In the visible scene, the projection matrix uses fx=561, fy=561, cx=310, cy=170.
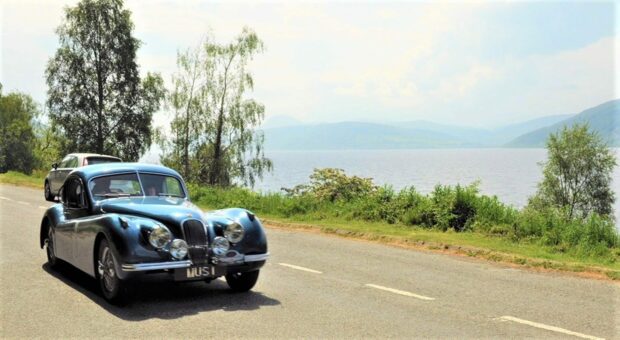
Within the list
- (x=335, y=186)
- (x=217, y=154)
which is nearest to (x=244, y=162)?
(x=217, y=154)

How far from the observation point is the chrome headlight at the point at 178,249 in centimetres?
717

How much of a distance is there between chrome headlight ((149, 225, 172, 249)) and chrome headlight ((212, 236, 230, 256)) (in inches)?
25.4

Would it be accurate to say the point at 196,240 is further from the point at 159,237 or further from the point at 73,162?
the point at 73,162

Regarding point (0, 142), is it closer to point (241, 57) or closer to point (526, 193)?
point (241, 57)

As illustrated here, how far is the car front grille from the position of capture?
735 cm

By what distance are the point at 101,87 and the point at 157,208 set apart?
4557 centimetres

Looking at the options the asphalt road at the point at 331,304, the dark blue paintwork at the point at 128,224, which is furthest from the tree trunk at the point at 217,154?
the dark blue paintwork at the point at 128,224

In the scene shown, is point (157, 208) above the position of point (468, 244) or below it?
above

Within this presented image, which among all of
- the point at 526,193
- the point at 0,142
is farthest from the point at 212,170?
the point at 526,193

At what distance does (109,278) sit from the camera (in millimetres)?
7387

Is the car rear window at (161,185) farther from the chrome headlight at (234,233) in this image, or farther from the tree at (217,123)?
the tree at (217,123)

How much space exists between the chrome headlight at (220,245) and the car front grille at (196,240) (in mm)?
139

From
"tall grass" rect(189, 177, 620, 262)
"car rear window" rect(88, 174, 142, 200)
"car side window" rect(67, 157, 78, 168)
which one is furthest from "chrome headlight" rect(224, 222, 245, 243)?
"car side window" rect(67, 157, 78, 168)

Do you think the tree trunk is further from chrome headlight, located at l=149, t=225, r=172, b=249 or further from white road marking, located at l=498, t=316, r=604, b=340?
white road marking, located at l=498, t=316, r=604, b=340
